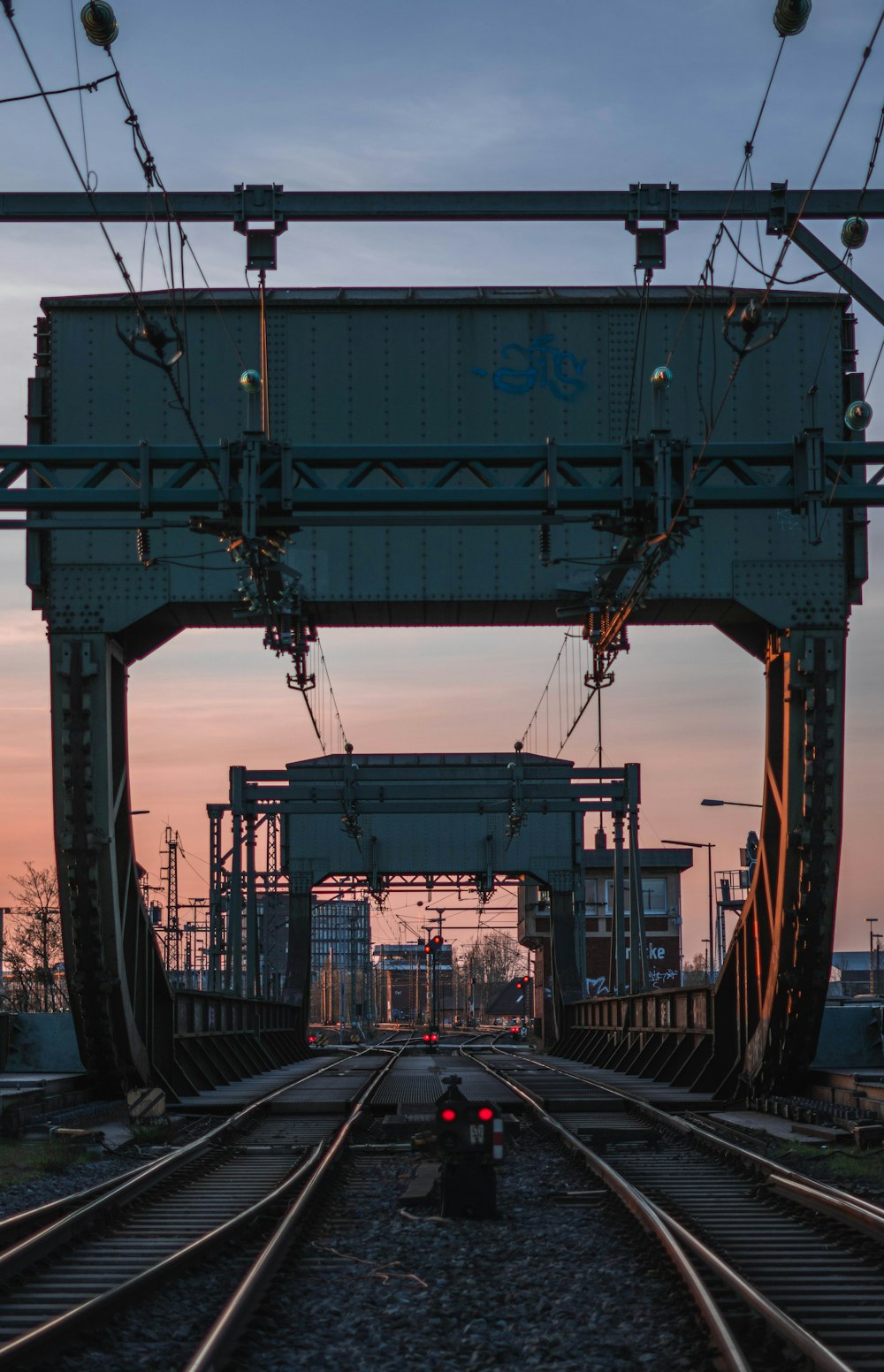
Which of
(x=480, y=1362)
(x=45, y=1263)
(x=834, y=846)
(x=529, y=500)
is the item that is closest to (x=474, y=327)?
(x=529, y=500)

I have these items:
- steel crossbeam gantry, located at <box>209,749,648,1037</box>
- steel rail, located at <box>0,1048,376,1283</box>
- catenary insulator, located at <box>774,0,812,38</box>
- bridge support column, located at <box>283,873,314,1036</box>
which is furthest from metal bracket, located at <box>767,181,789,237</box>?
bridge support column, located at <box>283,873,314,1036</box>

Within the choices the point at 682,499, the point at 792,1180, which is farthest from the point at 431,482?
the point at 792,1180

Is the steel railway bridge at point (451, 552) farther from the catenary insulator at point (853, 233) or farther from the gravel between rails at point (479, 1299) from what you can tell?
the gravel between rails at point (479, 1299)

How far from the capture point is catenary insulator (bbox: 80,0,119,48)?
1160cm

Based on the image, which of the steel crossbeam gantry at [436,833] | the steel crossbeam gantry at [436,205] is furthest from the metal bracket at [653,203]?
the steel crossbeam gantry at [436,833]

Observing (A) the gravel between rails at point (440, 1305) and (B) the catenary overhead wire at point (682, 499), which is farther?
(B) the catenary overhead wire at point (682, 499)

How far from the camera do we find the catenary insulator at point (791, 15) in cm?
1083

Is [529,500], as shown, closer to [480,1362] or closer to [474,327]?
[474,327]

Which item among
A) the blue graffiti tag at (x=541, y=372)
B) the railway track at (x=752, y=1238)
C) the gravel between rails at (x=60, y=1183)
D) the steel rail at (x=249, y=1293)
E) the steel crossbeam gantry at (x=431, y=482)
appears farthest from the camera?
the blue graffiti tag at (x=541, y=372)

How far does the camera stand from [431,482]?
628 inches

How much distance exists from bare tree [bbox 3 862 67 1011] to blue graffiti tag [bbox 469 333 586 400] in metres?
55.8

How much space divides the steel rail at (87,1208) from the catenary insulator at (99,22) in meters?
8.35

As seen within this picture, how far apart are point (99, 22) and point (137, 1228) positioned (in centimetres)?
884

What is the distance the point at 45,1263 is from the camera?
10.1 meters
